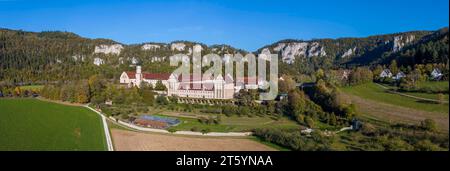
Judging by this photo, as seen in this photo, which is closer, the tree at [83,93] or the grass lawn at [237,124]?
the grass lawn at [237,124]

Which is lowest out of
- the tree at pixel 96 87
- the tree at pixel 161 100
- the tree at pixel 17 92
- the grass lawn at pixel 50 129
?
the grass lawn at pixel 50 129

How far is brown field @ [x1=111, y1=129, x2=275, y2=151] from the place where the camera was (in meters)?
14.0

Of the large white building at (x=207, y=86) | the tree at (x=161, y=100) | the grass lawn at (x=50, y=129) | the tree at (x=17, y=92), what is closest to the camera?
the grass lawn at (x=50, y=129)

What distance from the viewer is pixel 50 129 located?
1809 cm

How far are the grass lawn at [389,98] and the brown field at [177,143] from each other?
7036 mm

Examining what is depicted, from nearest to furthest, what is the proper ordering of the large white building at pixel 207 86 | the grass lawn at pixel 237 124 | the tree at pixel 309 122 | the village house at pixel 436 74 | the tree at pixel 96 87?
the tree at pixel 309 122 → the grass lawn at pixel 237 124 → the village house at pixel 436 74 → the large white building at pixel 207 86 → the tree at pixel 96 87

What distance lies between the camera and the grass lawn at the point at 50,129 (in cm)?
1441

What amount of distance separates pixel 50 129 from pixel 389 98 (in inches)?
683

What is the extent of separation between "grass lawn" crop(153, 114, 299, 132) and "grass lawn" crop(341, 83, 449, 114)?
5135mm

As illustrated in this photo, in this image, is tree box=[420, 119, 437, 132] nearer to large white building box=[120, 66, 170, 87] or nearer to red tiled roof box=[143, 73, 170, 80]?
large white building box=[120, 66, 170, 87]

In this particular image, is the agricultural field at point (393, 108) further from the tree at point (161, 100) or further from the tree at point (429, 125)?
the tree at point (161, 100)

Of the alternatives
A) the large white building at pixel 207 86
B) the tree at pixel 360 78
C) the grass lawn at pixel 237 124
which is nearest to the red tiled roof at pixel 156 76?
the large white building at pixel 207 86

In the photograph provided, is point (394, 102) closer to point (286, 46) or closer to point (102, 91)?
point (102, 91)

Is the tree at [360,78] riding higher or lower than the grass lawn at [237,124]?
higher
